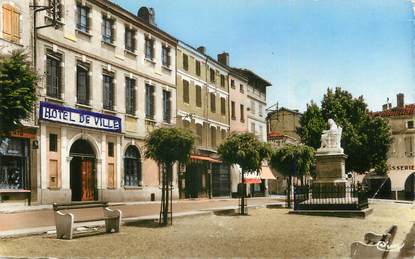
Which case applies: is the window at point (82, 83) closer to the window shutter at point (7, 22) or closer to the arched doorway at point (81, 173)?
the arched doorway at point (81, 173)

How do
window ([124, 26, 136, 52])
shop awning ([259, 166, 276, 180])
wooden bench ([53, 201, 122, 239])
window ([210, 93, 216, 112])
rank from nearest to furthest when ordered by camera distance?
wooden bench ([53, 201, 122, 239]) → window ([124, 26, 136, 52]) → window ([210, 93, 216, 112]) → shop awning ([259, 166, 276, 180])

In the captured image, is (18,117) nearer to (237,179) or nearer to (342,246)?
(342,246)

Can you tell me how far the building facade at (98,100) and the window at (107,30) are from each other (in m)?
0.06

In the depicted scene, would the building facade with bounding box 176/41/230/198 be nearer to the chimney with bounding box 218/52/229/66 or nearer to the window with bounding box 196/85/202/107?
the window with bounding box 196/85/202/107

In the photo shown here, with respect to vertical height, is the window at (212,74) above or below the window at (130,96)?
above

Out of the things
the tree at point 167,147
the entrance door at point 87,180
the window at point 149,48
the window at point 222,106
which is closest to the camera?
the tree at point 167,147

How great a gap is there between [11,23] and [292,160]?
1564cm

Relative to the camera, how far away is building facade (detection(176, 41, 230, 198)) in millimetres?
39250

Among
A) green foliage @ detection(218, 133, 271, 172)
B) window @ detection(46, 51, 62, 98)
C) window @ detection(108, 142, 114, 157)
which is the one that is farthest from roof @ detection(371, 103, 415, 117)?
window @ detection(46, 51, 62, 98)

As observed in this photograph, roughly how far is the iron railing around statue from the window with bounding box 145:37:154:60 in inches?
632

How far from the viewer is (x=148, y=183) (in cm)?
3353

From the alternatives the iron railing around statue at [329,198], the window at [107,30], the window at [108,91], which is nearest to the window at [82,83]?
the window at [108,91]

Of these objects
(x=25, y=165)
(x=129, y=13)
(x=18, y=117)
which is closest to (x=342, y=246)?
(x=18, y=117)

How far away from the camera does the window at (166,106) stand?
36.7 m
